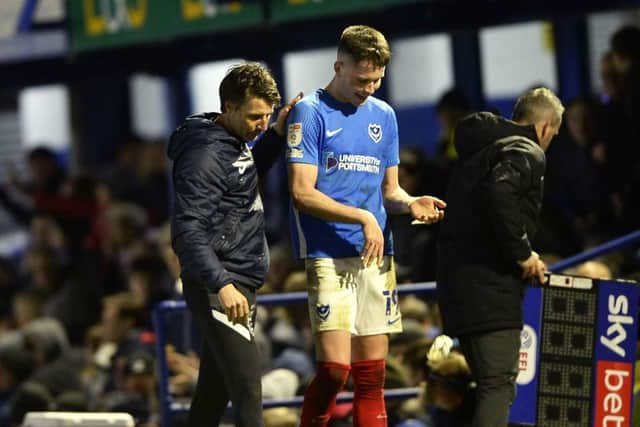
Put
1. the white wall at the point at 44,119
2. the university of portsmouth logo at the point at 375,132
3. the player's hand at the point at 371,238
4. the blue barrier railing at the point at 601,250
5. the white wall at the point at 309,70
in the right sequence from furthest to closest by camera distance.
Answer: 1. the white wall at the point at 44,119
2. the white wall at the point at 309,70
3. the blue barrier railing at the point at 601,250
4. the university of portsmouth logo at the point at 375,132
5. the player's hand at the point at 371,238

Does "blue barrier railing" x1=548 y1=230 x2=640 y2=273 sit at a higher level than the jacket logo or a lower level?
lower

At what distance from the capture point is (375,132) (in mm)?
7391

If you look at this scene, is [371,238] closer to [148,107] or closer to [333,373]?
[333,373]

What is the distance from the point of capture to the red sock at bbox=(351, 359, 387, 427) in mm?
7348

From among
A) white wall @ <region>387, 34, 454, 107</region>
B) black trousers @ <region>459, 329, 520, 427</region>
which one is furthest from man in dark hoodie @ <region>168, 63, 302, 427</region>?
Result: white wall @ <region>387, 34, 454, 107</region>

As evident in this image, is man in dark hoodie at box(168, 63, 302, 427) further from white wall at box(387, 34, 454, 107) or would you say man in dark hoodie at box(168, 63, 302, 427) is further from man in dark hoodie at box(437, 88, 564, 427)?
white wall at box(387, 34, 454, 107)

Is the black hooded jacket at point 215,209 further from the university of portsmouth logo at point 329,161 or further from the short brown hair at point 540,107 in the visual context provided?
the short brown hair at point 540,107

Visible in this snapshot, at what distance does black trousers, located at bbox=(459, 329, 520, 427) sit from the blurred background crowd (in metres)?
1.14

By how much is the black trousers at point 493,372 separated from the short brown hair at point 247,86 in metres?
1.41

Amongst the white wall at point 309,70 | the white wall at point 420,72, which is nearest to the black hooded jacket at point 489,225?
the white wall at point 420,72

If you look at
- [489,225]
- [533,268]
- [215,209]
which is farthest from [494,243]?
[215,209]

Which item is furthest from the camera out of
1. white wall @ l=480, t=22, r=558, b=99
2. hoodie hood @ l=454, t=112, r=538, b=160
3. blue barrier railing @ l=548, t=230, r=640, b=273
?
white wall @ l=480, t=22, r=558, b=99

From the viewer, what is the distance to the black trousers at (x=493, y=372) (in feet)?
24.2

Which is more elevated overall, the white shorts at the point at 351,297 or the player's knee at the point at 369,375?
the white shorts at the point at 351,297
